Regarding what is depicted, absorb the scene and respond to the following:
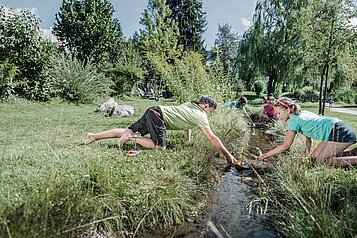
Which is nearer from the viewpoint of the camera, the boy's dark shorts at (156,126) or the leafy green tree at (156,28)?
the boy's dark shorts at (156,126)

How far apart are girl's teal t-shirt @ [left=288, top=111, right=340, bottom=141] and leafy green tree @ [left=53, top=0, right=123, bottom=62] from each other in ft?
82.7

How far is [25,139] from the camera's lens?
20.8 ft

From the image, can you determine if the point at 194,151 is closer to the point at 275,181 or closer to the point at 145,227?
the point at 275,181

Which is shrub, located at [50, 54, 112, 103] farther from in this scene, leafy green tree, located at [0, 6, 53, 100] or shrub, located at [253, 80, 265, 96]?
shrub, located at [253, 80, 265, 96]

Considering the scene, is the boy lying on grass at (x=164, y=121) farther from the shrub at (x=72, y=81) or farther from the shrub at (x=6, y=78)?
the shrub at (x=72, y=81)

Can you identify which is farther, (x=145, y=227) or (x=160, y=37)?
(x=160, y=37)

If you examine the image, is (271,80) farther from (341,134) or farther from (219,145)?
(219,145)

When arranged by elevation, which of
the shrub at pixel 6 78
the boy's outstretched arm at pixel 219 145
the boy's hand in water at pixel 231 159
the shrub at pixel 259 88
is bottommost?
the shrub at pixel 259 88

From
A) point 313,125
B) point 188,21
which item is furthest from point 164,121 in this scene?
Answer: point 188,21

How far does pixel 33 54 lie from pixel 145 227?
52.9 ft

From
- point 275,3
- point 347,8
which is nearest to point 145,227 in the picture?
point 347,8

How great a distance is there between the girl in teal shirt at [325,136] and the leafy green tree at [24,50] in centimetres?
1428

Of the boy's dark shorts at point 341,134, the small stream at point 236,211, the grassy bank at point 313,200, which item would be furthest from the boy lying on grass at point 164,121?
the boy's dark shorts at point 341,134

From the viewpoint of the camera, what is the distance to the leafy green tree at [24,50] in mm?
16203
